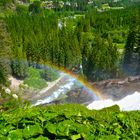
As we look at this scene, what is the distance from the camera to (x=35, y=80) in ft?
280

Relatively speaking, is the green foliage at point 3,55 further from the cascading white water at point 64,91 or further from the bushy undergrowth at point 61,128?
the bushy undergrowth at point 61,128

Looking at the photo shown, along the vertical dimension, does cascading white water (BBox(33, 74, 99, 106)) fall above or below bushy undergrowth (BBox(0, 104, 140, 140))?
below

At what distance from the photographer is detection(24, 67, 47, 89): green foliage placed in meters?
83.6

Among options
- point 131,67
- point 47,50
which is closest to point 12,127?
point 131,67

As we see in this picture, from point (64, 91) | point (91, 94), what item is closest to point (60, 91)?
point (64, 91)

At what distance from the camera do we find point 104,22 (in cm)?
13800

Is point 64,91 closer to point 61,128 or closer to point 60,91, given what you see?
point 60,91

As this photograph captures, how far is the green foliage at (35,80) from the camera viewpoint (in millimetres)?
83550

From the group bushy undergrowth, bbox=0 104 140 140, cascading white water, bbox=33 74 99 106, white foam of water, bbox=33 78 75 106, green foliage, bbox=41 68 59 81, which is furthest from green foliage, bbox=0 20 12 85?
bushy undergrowth, bbox=0 104 140 140

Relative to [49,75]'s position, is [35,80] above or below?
below

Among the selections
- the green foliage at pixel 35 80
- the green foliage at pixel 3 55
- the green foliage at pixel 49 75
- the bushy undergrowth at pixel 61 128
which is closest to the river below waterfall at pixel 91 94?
the green foliage at pixel 35 80

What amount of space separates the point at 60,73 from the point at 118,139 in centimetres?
8611

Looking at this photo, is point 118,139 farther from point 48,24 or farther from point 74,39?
point 48,24

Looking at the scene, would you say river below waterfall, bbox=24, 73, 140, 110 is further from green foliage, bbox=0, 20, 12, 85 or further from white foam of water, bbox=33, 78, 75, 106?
green foliage, bbox=0, 20, 12, 85
